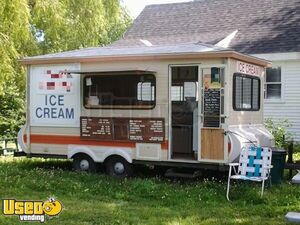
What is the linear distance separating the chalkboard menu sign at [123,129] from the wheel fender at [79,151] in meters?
0.22

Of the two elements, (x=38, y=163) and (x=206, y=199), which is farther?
(x=38, y=163)

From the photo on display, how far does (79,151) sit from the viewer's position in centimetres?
1139

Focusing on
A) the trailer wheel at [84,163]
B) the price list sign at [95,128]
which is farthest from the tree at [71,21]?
the trailer wheel at [84,163]

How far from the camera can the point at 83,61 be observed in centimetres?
1148

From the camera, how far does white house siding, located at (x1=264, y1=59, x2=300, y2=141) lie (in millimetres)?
17234

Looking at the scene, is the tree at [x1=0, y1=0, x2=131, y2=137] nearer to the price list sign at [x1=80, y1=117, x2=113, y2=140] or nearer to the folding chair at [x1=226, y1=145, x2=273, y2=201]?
the price list sign at [x1=80, y1=117, x2=113, y2=140]

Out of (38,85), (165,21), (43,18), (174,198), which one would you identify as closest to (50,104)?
(38,85)

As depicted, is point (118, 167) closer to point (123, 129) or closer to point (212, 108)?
point (123, 129)

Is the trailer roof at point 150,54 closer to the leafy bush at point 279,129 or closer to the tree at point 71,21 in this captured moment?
the leafy bush at point 279,129

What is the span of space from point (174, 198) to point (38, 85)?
485 centimetres

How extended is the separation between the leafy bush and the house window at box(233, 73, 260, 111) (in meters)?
3.64

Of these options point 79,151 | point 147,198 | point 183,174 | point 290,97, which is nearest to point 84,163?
point 79,151

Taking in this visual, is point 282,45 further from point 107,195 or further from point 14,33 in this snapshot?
point 107,195

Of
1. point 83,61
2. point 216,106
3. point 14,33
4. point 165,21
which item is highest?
point 165,21
